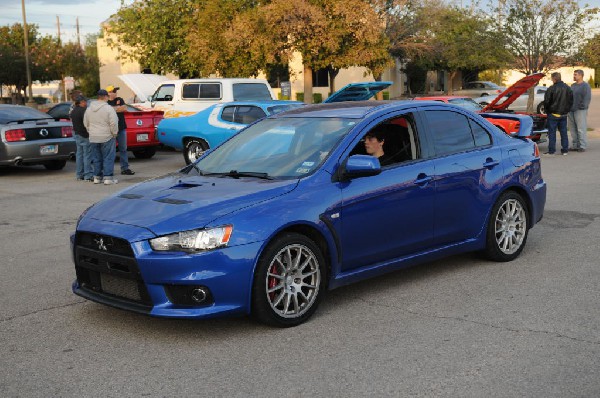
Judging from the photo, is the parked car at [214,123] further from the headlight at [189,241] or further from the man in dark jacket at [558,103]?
the headlight at [189,241]

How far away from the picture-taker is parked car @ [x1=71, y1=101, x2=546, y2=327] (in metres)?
5.02

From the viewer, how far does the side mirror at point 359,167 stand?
224 inches

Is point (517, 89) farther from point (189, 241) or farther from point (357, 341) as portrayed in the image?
point (189, 241)

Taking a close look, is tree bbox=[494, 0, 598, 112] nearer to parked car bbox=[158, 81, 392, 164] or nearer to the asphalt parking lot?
parked car bbox=[158, 81, 392, 164]

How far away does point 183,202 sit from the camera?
17.5 feet

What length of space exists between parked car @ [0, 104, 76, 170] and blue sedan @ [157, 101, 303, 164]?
2.34 meters

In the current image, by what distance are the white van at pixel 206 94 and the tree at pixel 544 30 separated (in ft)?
38.1

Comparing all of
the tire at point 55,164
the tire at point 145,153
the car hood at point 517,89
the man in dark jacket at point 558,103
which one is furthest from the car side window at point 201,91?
the man in dark jacket at point 558,103

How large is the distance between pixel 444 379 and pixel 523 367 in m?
0.53

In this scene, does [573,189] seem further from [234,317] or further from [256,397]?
[256,397]

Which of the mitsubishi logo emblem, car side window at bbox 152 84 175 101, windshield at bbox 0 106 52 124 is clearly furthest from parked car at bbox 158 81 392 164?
the mitsubishi logo emblem

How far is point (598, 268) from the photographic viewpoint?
6891 mm

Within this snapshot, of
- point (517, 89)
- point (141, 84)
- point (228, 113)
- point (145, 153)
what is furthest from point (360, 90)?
point (141, 84)

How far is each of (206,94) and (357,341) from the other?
50.7 feet
